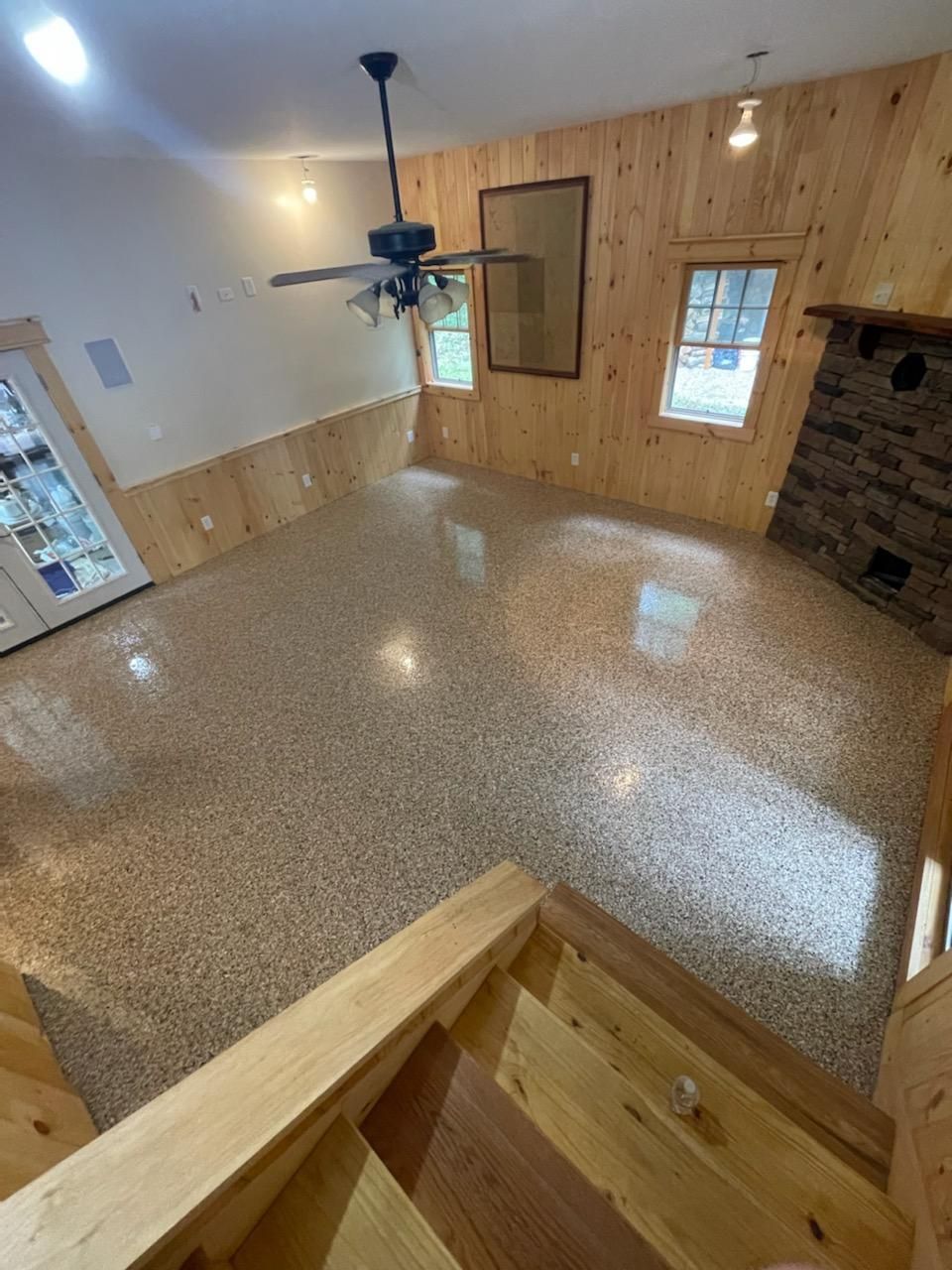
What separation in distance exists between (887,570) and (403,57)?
3.63m

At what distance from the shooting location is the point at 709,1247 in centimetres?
90

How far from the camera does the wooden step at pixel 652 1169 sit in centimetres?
91

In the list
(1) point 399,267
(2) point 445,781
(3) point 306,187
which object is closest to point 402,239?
(1) point 399,267

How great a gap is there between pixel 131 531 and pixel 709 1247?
449 centimetres

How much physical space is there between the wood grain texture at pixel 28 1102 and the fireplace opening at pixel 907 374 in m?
4.46

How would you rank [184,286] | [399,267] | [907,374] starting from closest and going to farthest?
[399,267] → [907,374] → [184,286]

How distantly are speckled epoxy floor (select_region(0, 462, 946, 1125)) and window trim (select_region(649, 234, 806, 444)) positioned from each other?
94 cm

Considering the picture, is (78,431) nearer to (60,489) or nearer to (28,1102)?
(60,489)

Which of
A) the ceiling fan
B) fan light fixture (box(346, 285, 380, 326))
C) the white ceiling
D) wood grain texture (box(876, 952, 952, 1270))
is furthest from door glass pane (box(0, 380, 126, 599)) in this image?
wood grain texture (box(876, 952, 952, 1270))

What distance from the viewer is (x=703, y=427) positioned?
12.7 feet

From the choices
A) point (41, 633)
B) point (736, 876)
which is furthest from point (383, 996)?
point (41, 633)

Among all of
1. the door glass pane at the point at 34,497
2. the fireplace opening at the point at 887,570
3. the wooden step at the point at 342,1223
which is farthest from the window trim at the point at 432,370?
the wooden step at the point at 342,1223

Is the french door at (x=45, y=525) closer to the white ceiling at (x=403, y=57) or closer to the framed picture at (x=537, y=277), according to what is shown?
the white ceiling at (x=403, y=57)

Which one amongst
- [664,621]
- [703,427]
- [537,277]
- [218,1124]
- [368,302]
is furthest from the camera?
[537,277]
